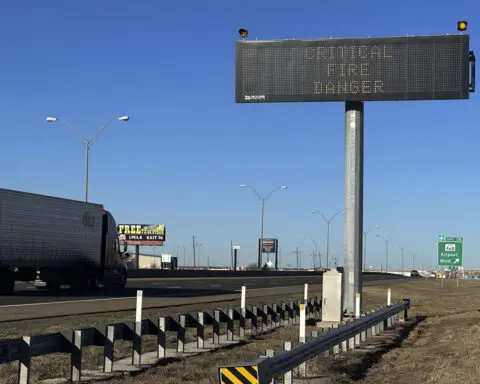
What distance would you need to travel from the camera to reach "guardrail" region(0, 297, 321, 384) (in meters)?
8.52

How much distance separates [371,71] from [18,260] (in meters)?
15.3

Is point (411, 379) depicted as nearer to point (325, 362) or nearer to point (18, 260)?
point (325, 362)

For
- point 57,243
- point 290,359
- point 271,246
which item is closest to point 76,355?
point 290,359

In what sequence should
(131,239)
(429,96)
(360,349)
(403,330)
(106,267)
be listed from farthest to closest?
(131,239) → (106,267) → (429,96) → (403,330) → (360,349)

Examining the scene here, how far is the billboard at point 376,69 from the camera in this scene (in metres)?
22.9

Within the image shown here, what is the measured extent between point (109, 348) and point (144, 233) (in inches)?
4855

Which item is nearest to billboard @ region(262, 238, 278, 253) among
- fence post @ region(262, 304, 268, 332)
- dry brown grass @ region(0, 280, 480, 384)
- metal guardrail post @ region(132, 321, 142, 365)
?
fence post @ region(262, 304, 268, 332)

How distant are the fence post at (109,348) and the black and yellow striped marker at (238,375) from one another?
14.8 ft

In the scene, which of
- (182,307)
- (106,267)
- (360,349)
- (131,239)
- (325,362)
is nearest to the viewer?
(325,362)

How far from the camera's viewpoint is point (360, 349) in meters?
14.9

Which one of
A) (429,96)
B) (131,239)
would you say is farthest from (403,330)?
(131,239)

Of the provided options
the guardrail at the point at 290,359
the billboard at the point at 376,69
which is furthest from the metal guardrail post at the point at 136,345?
the billboard at the point at 376,69

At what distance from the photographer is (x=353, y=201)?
77.6ft

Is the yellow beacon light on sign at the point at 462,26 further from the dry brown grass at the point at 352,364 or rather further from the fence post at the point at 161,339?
the fence post at the point at 161,339
